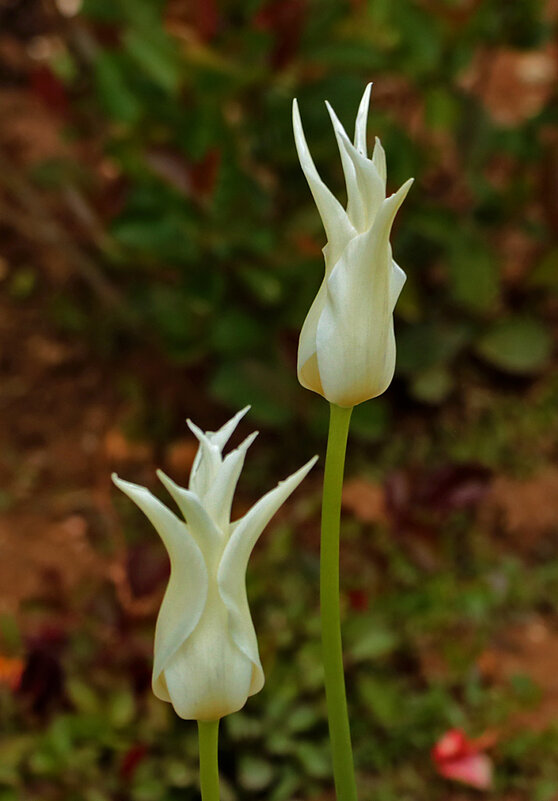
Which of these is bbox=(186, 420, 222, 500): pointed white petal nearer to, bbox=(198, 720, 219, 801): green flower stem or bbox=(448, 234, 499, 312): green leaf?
bbox=(198, 720, 219, 801): green flower stem

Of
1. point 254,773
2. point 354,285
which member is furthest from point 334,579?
point 254,773

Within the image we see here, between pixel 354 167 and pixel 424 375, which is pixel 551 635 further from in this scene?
pixel 354 167

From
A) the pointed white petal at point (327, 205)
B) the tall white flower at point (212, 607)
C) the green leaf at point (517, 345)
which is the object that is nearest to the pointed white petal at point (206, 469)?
the tall white flower at point (212, 607)

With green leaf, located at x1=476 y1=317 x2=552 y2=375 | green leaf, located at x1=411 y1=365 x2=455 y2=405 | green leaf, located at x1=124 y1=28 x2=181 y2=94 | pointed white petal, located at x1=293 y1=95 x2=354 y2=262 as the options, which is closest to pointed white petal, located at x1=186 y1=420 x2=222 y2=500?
pointed white petal, located at x1=293 y1=95 x2=354 y2=262

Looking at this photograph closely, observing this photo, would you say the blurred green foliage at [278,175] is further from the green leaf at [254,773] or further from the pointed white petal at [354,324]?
the pointed white petal at [354,324]

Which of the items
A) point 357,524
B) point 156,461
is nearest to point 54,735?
point 357,524

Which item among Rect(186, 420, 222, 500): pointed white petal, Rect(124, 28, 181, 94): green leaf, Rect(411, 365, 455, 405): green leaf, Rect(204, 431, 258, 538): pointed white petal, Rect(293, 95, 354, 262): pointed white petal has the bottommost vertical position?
Rect(204, 431, 258, 538): pointed white petal
